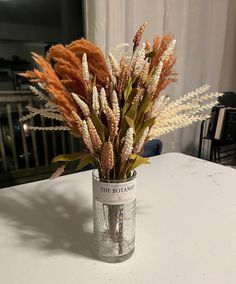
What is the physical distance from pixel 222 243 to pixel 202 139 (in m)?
1.97

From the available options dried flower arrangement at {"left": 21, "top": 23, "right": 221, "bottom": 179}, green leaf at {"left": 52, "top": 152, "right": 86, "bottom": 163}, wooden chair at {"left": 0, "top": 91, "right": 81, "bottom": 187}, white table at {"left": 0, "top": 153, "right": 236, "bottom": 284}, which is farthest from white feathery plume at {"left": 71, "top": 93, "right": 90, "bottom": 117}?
wooden chair at {"left": 0, "top": 91, "right": 81, "bottom": 187}

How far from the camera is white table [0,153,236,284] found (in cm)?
58

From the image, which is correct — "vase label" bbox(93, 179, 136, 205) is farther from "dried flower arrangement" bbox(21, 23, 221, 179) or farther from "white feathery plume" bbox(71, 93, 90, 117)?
"white feathery plume" bbox(71, 93, 90, 117)

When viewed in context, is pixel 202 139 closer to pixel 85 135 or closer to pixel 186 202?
pixel 186 202

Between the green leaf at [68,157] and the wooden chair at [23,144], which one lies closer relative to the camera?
the green leaf at [68,157]

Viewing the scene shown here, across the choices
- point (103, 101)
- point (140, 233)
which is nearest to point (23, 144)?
point (140, 233)

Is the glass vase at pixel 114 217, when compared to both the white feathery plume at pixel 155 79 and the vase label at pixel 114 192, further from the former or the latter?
the white feathery plume at pixel 155 79

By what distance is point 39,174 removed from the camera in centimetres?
204

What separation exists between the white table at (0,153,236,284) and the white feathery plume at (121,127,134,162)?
258 mm

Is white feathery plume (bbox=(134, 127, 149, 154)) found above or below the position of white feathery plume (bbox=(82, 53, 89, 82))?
below

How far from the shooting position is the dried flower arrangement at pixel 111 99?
55 centimetres

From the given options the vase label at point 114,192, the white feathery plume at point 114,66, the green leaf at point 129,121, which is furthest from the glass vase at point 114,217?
the white feathery plume at point 114,66

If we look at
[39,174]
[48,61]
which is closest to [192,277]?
[48,61]

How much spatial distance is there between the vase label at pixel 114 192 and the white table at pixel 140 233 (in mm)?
154
